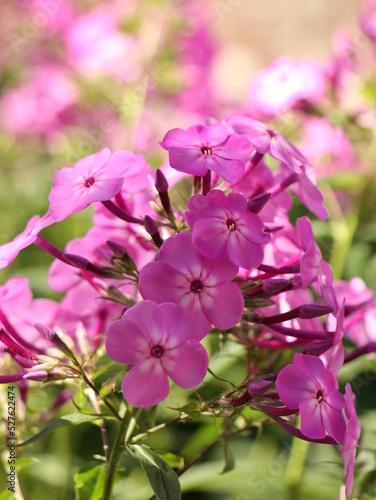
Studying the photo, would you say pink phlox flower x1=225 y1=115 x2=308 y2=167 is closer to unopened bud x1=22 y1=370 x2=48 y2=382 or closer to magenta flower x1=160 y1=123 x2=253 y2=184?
magenta flower x1=160 y1=123 x2=253 y2=184

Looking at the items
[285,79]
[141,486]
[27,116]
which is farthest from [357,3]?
[141,486]

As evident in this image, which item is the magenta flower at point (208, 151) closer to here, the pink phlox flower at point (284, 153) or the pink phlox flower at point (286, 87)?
the pink phlox flower at point (284, 153)

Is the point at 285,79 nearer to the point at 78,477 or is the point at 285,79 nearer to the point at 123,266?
the point at 123,266

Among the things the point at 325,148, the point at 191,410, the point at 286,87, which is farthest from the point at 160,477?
the point at 325,148

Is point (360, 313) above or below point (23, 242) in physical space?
below

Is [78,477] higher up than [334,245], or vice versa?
[78,477]

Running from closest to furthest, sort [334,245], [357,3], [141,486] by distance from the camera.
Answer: [141,486] → [334,245] → [357,3]

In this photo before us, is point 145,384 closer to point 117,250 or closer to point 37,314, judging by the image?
point 117,250
